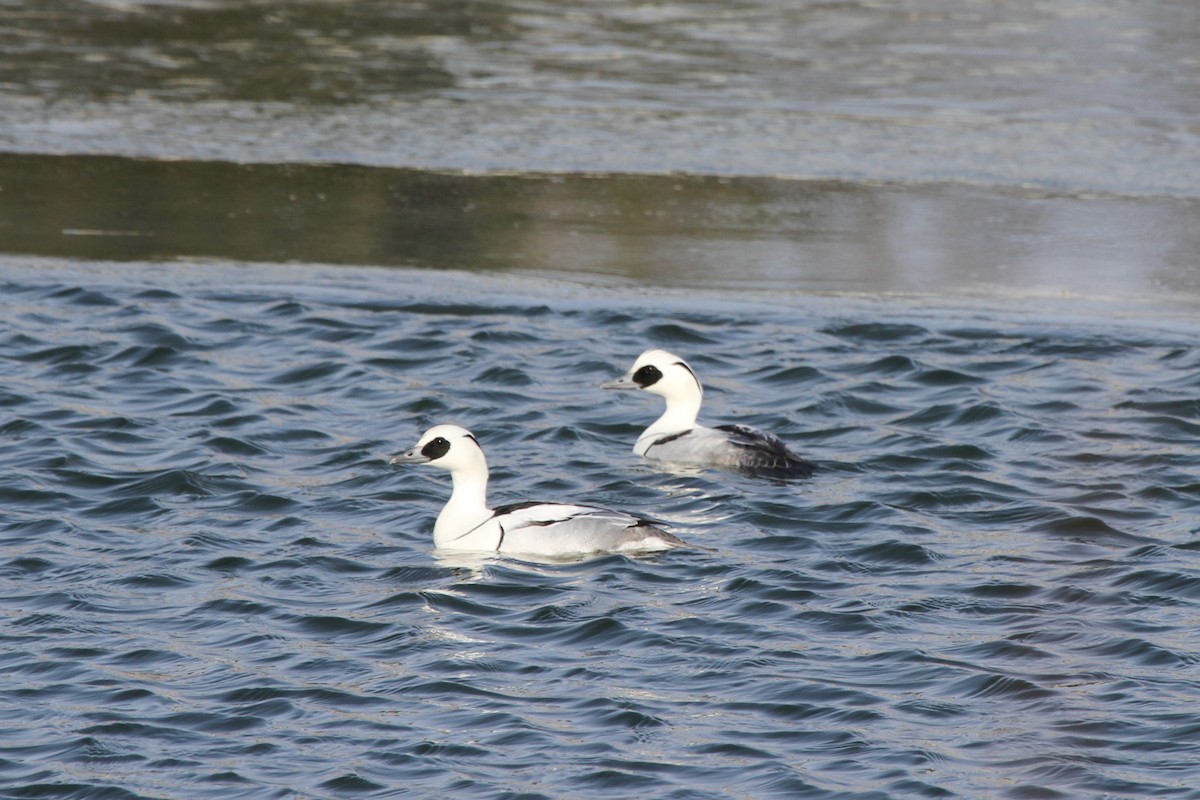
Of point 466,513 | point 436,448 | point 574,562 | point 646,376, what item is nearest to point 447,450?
point 436,448

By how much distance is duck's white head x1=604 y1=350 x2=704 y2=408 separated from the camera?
10.9 metres

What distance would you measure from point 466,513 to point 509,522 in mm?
256

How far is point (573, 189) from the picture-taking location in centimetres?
1510

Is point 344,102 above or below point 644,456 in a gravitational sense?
above

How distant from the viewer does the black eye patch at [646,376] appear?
10.9 metres

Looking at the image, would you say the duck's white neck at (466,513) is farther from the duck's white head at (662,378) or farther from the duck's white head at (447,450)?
the duck's white head at (662,378)

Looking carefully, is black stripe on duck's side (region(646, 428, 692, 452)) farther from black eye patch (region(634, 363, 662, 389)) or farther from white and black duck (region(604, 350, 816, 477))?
black eye patch (region(634, 363, 662, 389))

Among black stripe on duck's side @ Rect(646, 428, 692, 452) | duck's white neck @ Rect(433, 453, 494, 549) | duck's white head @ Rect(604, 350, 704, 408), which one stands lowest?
black stripe on duck's side @ Rect(646, 428, 692, 452)

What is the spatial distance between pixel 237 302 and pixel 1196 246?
7.00m

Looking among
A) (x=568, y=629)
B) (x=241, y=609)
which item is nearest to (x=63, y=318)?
(x=241, y=609)

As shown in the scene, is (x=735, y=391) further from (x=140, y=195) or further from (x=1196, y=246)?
(x=140, y=195)

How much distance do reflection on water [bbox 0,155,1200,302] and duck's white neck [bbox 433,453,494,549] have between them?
393 cm

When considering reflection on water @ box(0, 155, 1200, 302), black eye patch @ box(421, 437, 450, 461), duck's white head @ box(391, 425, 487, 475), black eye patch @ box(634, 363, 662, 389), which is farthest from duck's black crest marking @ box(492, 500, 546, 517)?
reflection on water @ box(0, 155, 1200, 302)

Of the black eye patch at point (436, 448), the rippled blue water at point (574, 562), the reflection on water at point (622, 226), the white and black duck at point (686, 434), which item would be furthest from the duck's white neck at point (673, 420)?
the reflection on water at point (622, 226)
